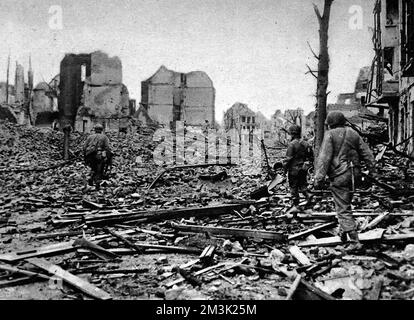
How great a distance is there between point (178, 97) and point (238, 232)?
4279 centimetres

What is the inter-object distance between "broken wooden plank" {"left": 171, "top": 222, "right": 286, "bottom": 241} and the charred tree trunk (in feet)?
21.0

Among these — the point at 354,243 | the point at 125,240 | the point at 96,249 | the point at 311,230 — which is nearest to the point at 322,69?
the point at 311,230

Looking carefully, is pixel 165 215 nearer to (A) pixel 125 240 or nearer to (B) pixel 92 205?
(A) pixel 125 240

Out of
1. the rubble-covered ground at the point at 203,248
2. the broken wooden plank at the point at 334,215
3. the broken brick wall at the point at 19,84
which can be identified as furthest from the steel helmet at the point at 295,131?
the broken brick wall at the point at 19,84

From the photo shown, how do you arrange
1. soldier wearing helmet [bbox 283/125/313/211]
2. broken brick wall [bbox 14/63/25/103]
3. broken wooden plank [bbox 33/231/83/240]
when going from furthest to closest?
1. broken brick wall [bbox 14/63/25/103]
2. soldier wearing helmet [bbox 283/125/313/211]
3. broken wooden plank [bbox 33/231/83/240]

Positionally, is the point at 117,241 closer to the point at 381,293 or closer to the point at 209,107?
the point at 381,293

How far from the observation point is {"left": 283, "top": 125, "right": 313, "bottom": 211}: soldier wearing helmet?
8.51 m

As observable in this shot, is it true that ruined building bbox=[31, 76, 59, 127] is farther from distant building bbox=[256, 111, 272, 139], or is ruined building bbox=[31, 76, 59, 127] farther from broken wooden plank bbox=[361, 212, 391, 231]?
distant building bbox=[256, 111, 272, 139]

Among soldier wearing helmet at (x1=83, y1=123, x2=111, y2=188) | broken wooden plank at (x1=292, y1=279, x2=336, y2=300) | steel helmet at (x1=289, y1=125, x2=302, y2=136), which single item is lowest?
broken wooden plank at (x1=292, y1=279, x2=336, y2=300)

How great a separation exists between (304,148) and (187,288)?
5317mm

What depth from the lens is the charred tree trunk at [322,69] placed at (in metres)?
11.2

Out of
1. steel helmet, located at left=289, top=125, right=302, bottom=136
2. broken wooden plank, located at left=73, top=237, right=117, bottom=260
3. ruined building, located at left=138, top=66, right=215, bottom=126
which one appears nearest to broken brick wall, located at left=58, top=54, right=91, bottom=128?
ruined building, located at left=138, top=66, right=215, bottom=126

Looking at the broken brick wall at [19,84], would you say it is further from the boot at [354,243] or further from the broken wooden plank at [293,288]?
the broken wooden plank at [293,288]

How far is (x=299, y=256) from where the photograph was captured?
4977mm
